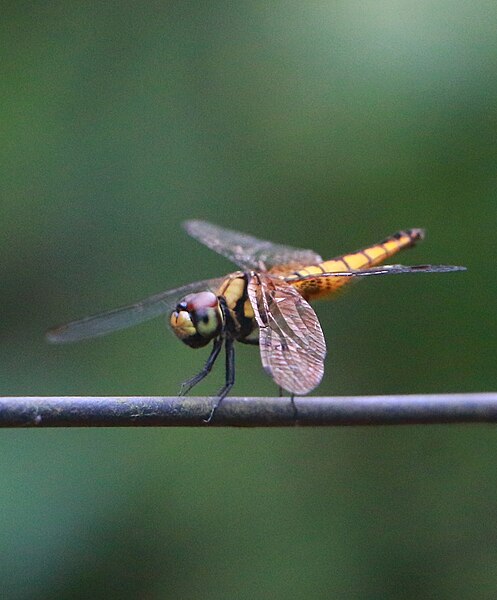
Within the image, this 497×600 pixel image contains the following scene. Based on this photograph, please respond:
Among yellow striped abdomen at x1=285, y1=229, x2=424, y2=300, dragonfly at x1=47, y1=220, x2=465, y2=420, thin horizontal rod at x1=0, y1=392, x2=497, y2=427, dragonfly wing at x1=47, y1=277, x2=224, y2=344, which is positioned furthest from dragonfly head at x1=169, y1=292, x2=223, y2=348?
thin horizontal rod at x1=0, y1=392, x2=497, y2=427

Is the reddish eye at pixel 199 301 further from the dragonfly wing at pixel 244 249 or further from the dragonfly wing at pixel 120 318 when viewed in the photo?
the dragonfly wing at pixel 244 249

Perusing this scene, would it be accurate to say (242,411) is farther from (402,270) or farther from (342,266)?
(342,266)

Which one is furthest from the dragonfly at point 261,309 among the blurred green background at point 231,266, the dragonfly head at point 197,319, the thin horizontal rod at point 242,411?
the blurred green background at point 231,266

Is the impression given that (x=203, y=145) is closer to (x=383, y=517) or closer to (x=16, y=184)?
(x=16, y=184)

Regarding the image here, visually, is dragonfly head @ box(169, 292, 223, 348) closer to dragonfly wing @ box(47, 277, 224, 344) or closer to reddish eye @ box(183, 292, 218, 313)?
reddish eye @ box(183, 292, 218, 313)

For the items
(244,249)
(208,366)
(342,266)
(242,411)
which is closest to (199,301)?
(208,366)

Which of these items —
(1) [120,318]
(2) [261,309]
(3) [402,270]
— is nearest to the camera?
(3) [402,270]
